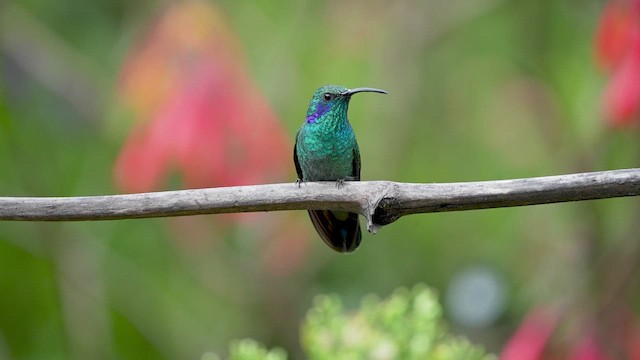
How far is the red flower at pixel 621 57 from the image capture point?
291 cm

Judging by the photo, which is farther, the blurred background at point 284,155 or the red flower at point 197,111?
the blurred background at point 284,155

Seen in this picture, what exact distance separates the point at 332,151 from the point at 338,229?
24 centimetres

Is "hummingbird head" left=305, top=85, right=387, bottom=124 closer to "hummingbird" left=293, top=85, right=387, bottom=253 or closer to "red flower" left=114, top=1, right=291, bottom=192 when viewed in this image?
"hummingbird" left=293, top=85, right=387, bottom=253

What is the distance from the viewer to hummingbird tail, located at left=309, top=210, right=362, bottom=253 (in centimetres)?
246

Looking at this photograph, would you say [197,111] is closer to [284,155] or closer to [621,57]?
[284,155]

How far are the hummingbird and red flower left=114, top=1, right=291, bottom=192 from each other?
2.00 ft

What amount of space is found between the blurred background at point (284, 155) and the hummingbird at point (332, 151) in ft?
2.16

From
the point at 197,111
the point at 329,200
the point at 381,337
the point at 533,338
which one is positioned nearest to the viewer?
the point at 329,200

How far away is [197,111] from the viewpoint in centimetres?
326

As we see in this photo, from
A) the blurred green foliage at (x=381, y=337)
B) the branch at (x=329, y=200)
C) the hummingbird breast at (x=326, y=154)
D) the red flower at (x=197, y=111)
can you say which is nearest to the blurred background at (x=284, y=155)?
the red flower at (x=197, y=111)

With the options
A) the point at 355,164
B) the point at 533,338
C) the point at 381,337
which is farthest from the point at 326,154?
the point at 533,338

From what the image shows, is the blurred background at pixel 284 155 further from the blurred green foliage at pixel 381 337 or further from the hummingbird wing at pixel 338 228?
the blurred green foliage at pixel 381 337

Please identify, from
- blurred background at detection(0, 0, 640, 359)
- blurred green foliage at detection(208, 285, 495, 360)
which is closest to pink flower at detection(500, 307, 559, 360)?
blurred background at detection(0, 0, 640, 359)

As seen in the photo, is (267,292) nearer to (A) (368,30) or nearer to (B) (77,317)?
(B) (77,317)
